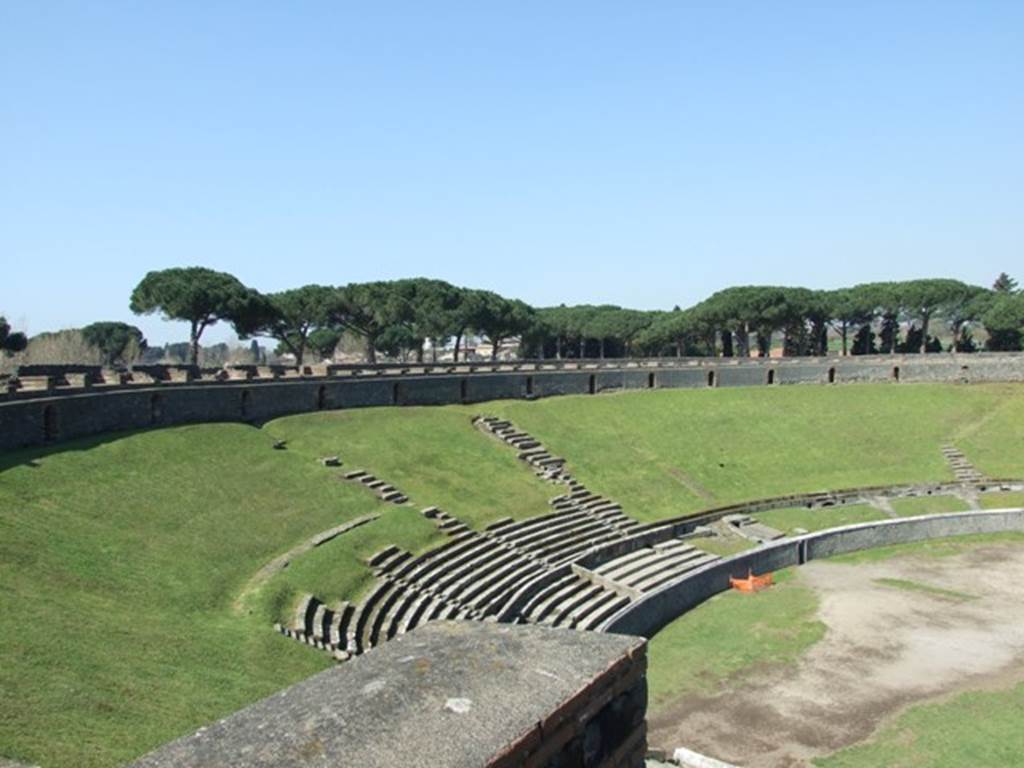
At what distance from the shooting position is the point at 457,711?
5672mm

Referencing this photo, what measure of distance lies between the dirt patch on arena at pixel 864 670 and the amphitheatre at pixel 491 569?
0.13m

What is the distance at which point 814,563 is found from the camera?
35344 mm

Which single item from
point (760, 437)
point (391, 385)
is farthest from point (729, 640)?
point (760, 437)

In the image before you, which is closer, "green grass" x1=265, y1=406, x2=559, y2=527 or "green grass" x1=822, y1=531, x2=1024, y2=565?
"green grass" x1=265, y1=406, x2=559, y2=527

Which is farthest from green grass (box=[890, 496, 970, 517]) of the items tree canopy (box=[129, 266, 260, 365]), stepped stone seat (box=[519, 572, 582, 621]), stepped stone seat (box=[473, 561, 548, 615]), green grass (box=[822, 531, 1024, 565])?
Result: tree canopy (box=[129, 266, 260, 365])

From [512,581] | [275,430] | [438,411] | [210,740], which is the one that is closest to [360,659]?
[210,740]

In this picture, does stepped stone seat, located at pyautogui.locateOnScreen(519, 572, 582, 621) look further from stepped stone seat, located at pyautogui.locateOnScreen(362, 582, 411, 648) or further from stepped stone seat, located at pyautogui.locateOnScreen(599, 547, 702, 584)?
stepped stone seat, located at pyautogui.locateOnScreen(362, 582, 411, 648)

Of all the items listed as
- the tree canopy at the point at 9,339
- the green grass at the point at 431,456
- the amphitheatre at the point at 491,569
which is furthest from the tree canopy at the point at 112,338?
the green grass at the point at 431,456

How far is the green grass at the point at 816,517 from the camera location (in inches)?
1491

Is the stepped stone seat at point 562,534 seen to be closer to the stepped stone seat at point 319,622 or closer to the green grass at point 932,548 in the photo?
the green grass at point 932,548

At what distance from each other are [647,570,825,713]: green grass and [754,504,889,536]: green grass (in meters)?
6.67

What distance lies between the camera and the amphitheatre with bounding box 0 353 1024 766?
643 cm

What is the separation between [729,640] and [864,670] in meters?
4.22

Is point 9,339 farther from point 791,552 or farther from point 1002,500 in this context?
point 1002,500
